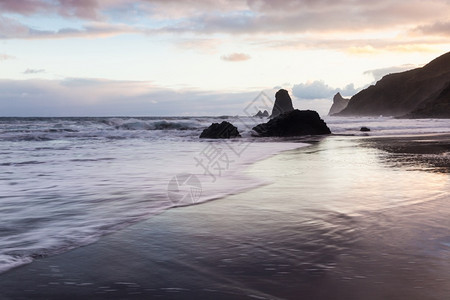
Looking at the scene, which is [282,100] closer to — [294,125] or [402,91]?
[402,91]

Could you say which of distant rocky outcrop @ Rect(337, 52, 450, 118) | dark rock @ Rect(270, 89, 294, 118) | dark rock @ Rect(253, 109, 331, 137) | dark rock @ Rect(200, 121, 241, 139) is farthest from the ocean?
distant rocky outcrop @ Rect(337, 52, 450, 118)

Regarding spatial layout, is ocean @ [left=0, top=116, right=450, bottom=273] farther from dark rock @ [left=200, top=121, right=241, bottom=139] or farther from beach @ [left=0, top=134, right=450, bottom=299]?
dark rock @ [left=200, top=121, right=241, bottom=139]

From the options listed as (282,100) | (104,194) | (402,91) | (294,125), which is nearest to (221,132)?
(294,125)

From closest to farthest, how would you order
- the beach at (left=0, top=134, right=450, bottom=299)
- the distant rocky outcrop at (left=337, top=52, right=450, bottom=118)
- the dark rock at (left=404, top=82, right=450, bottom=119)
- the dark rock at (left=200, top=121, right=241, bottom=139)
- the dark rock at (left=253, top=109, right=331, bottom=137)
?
the beach at (left=0, top=134, right=450, bottom=299) → the dark rock at (left=200, top=121, right=241, bottom=139) → the dark rock at (left=253, top=109, right=331, bottom=137) → the dark rock at (left=404, top=82, right=450, bottom=119) → the distant rocky outcrop at (left=337, top=52, right=450, bottom=118)

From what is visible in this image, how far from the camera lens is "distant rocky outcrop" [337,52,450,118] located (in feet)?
480

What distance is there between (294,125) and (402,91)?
154981 mm

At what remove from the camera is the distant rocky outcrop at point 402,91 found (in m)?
146

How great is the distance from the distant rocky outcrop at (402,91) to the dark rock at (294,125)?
115 meters

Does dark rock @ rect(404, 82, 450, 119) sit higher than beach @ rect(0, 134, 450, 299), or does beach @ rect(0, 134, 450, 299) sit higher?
dark rock @ rect(404, 82, 450, 119)

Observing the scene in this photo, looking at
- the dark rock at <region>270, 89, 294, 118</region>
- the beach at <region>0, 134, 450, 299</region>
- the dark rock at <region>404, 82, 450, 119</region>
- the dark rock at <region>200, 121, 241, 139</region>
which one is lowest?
the beach at <region>0, 134, 450, 299</region>

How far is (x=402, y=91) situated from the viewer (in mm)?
163375

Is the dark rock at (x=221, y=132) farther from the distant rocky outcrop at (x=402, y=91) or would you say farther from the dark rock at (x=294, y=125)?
the distant rocky outcrop at (x=402, y=91)

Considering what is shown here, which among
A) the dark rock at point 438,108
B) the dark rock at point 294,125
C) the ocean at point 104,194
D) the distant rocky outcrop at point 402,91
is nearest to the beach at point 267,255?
the ocean at point 104,194

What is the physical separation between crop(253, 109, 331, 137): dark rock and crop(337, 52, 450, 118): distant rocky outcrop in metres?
115
